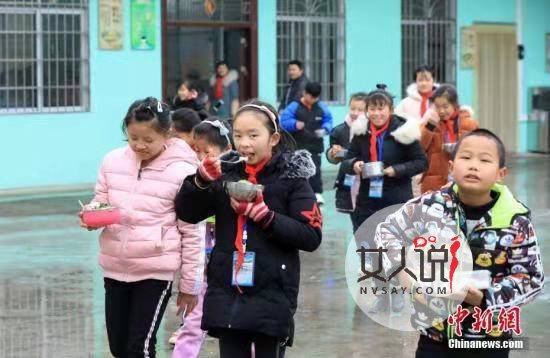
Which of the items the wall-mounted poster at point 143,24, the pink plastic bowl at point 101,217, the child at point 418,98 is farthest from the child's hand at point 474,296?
the wall-mounted poster at point 143,24

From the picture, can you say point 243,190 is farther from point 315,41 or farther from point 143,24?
point 315,41

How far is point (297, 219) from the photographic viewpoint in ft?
17.0

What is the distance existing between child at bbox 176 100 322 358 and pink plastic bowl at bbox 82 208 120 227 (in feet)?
1.82

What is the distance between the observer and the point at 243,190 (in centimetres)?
496

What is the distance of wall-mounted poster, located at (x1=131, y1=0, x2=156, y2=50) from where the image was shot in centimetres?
1731

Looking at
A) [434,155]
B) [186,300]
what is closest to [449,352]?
[186,300]

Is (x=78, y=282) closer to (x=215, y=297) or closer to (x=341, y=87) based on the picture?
(x=215, y=297)

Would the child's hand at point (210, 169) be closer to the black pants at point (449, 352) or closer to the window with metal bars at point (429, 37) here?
the black pants at point (449, 352)

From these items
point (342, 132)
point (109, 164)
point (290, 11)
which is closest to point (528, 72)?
point (290, 11)

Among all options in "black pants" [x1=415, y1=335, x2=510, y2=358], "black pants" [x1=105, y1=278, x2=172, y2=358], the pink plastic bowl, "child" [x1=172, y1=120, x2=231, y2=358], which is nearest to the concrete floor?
"child" [x1=172, y1=120, x2=231, y2=358]

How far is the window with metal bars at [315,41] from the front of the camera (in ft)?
63.0

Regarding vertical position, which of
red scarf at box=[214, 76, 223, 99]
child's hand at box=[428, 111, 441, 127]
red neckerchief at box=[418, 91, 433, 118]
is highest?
red scarf at box=[214, 76, 223, 99]

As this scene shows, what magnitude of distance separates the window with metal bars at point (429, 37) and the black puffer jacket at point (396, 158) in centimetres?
1180

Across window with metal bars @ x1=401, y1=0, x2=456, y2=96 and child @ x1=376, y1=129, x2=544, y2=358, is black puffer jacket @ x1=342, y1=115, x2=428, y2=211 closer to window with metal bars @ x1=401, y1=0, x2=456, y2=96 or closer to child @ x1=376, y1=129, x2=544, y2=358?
child @ x1=376, y1=129, x2=544, y2=358
